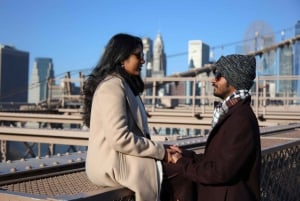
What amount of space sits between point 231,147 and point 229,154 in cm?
3

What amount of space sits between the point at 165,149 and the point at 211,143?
10.2 inches

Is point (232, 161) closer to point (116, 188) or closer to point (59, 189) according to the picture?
point (116, 188)

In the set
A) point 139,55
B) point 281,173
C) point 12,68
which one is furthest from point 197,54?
point 139,55

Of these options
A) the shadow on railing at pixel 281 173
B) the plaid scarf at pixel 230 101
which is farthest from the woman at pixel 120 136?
the shadow on railing at pixel 281 173

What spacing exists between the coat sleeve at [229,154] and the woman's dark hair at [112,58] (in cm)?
64

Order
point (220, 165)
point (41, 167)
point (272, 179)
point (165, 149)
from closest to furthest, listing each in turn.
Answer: point (220, 165) → point (165, 149) → point (41, 167) → point (272, 179)

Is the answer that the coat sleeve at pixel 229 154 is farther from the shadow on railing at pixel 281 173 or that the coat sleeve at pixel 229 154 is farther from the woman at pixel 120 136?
the shadow on railing at pixel 281 173

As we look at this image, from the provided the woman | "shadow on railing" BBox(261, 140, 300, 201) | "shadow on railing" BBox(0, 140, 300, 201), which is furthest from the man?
"shadow on railing" BBox(261, 140, 300, 201)

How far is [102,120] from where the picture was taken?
2408mm

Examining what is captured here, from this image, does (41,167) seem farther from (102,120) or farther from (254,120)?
(254,120)

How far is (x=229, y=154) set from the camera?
2.29m

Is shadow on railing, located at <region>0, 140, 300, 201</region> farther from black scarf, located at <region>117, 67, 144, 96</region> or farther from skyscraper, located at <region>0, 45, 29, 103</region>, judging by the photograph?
skyscraper, located at <region>0, 45, 29, 103</region>

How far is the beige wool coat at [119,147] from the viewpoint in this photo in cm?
236

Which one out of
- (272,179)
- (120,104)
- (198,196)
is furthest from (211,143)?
(272,179)
